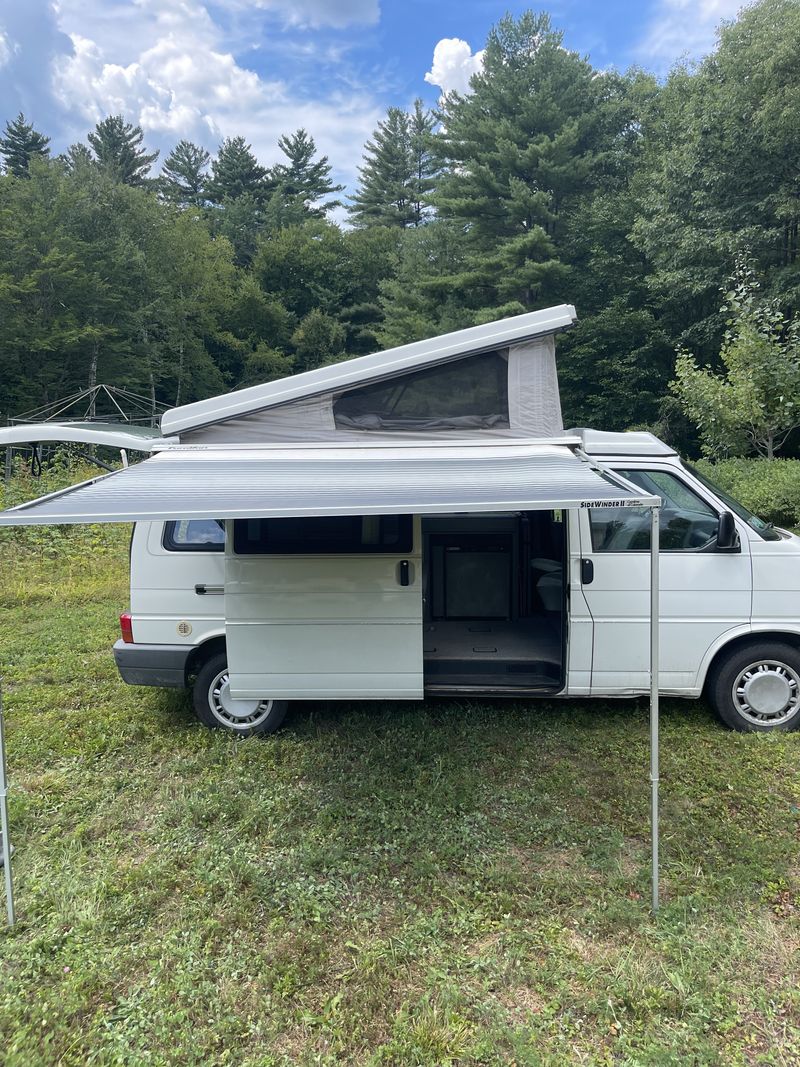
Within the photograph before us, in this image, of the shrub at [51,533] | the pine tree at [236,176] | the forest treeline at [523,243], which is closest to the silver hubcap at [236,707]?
the shrub at [51,533]

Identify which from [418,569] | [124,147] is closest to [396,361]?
[418,569]

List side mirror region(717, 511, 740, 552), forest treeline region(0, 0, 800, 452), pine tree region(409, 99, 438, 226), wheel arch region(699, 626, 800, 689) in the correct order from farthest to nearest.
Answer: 1. pine tree region(409, 99, 438, 226)
2. forest treeline region(0, 0, 800, 452)
3. wheel arch region(699, 626, 800, 689)
4. side mirror region(717, 511, 740, 552)

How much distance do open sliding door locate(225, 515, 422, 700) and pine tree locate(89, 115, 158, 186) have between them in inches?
1571

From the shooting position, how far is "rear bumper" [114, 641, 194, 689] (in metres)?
4.38

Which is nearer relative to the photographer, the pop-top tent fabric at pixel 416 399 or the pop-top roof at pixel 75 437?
the pop-top tent fabric at pixel 416 399

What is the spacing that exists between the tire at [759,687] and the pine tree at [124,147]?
1625 inches

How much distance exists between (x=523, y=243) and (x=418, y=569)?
20.4 m

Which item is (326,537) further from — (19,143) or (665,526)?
(19,143)

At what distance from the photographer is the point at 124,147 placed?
37.0 m

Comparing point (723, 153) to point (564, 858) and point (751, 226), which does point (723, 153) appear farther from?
point (564, 858)

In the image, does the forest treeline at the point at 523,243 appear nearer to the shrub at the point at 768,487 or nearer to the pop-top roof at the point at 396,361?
the shrub at the point at 768,487

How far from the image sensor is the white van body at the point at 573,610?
406 centimetres

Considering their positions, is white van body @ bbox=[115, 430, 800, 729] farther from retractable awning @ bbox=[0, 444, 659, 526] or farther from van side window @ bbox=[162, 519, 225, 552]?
retractable awning @ bbox=[0, 444, 659, 526]

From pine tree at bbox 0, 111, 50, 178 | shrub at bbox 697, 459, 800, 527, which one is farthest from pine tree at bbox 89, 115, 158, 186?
shrub at bbox 697, 459, 800, 527
